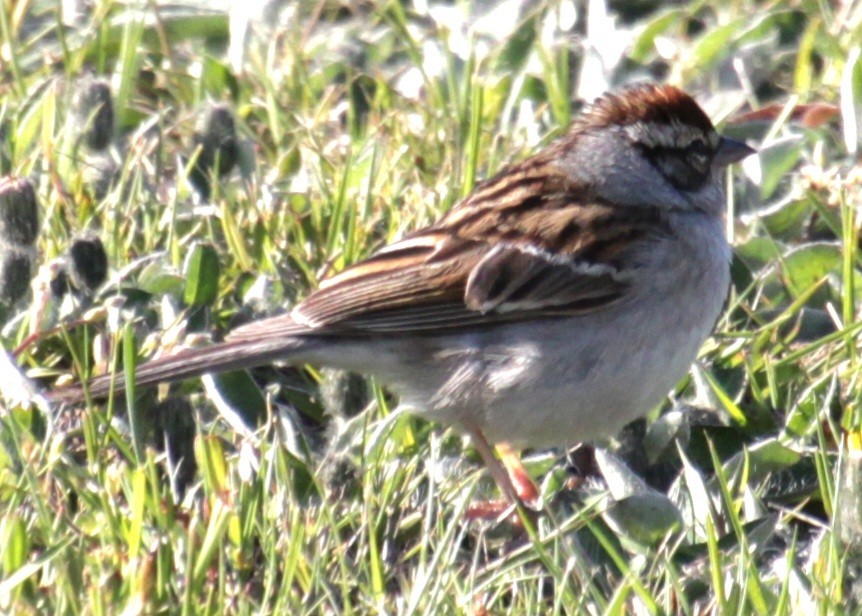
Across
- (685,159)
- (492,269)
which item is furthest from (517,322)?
(685,159)

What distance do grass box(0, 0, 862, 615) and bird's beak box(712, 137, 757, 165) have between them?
0.20 m

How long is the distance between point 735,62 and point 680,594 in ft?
8.00

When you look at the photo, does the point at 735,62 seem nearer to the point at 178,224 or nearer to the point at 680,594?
the point at 178,224

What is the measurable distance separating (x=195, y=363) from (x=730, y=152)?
1.27 meters

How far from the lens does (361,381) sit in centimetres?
325

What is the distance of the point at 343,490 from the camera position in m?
2.84

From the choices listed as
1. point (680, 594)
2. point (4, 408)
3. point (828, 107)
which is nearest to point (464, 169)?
point (828, 107)

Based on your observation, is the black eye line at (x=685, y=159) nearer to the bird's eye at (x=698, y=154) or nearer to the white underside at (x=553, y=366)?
the bird's eye at (x=698, y=154)

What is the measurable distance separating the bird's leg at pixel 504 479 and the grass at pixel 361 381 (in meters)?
0.05

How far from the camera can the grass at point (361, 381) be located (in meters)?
2.46

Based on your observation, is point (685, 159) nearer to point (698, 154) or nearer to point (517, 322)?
point (698, 154)

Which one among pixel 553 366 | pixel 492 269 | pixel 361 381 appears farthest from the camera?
pixel 361 381

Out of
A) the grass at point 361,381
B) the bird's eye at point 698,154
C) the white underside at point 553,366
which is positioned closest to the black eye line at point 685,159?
the bird's eye at point 698,154

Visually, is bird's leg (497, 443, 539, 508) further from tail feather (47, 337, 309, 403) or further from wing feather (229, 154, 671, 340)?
tail feather (47, 337, 309, 403)
